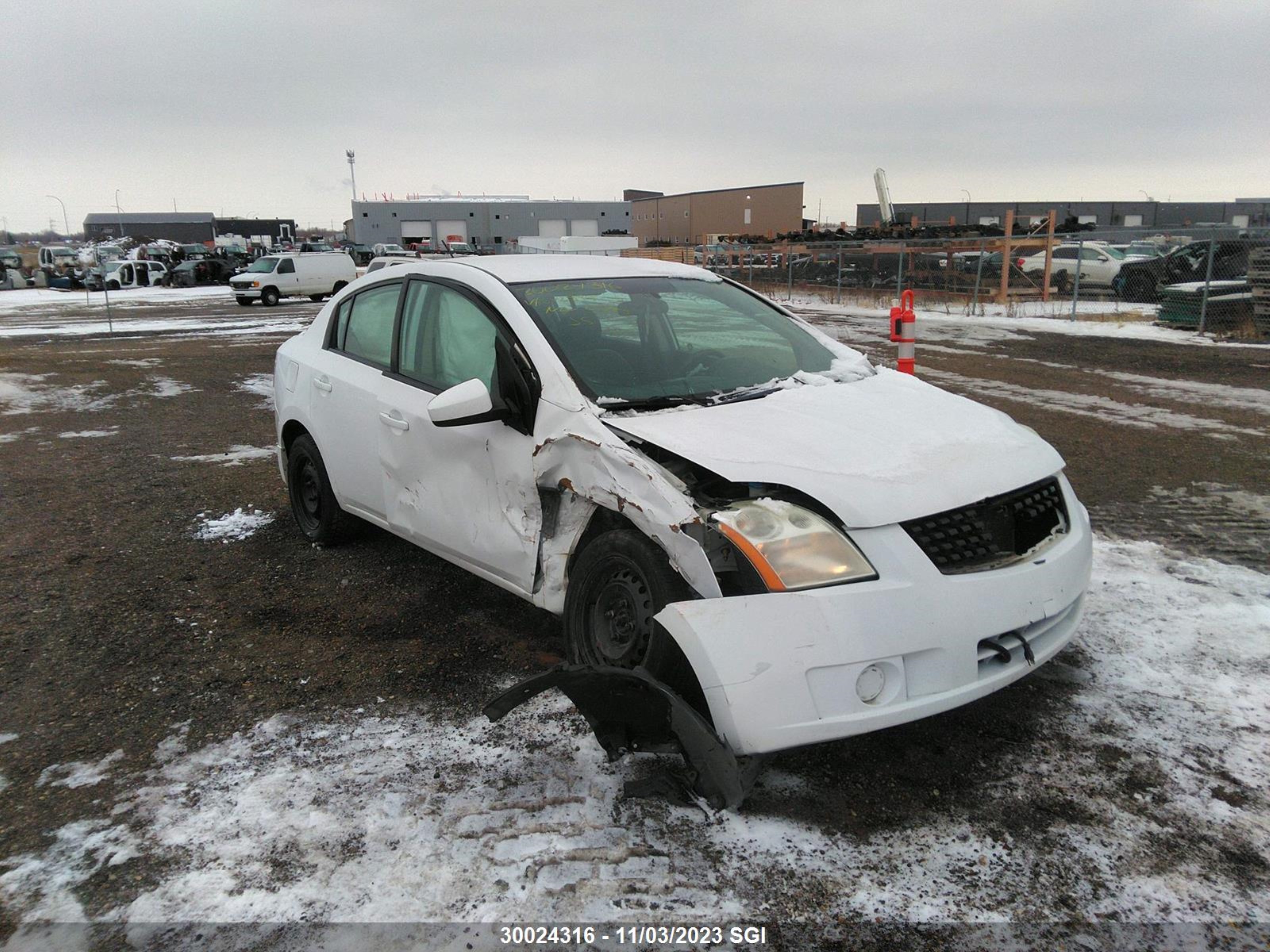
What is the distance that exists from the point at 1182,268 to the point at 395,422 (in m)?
21.1

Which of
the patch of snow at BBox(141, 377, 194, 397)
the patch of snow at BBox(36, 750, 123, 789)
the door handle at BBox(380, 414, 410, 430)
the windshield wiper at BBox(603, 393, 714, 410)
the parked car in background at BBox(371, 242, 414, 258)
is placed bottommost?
the patch of snow at BBox(141, 377, 194, 397)

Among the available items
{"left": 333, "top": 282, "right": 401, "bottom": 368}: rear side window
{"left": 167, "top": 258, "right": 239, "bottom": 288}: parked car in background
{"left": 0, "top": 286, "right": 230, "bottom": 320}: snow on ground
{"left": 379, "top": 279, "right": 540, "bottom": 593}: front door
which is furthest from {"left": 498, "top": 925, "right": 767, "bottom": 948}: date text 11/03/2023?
{"left": 167, "top": 258, "right": 239, "bottom": 288}: parked car in background

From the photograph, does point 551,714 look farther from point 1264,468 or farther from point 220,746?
point 1264,468

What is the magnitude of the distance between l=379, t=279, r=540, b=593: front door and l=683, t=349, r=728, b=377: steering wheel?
76 cm

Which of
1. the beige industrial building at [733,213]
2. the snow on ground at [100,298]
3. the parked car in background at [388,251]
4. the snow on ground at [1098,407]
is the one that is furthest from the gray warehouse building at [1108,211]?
the snow on ground at [1098,407]

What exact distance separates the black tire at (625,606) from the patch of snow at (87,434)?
7.61 metres

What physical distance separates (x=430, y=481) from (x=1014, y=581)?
2.39 meters

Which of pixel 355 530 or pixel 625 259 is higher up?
pixel 625 259

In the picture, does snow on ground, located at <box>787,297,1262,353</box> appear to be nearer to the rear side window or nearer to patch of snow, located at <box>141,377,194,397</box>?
patch of snow, located at <box>141,377,194,397</box>

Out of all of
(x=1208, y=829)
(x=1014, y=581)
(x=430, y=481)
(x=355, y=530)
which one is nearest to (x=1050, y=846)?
(x=1208, y=829)

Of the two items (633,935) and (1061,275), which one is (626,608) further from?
(1061,275)

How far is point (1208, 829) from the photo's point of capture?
258 centimetres

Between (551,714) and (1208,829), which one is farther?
(551,714)

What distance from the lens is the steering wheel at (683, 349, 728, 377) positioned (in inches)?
147
